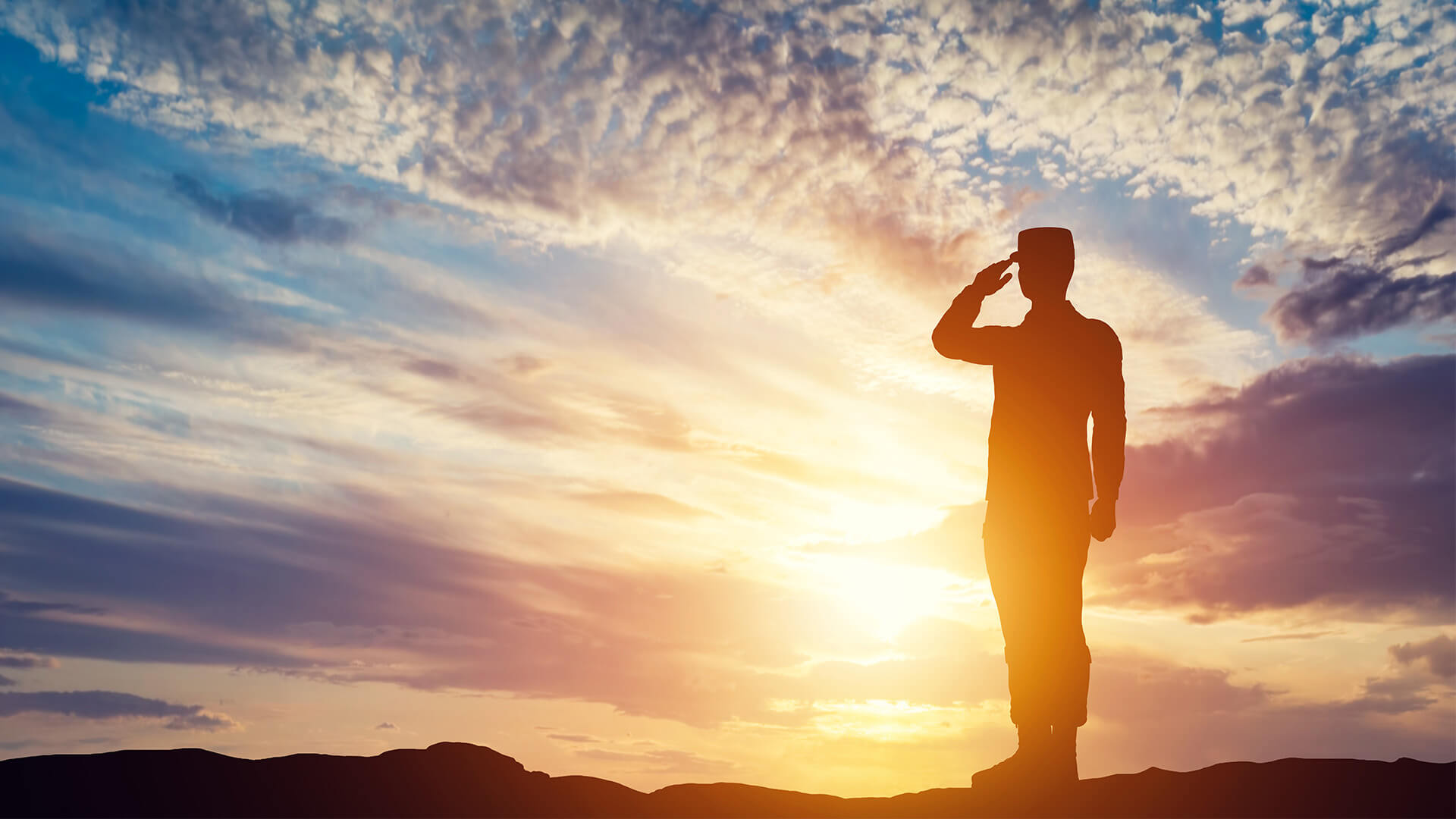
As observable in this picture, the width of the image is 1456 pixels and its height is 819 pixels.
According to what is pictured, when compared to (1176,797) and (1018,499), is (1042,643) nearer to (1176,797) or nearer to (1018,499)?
(1018,499)

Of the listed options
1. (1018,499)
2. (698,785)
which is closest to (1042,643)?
(1018,499)

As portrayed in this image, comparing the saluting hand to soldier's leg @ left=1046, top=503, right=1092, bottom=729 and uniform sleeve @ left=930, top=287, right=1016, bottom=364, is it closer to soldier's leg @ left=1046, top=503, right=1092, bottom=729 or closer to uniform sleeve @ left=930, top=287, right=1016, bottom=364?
uniform sleeve @ left=930, top=287, right=1016, bottom=364

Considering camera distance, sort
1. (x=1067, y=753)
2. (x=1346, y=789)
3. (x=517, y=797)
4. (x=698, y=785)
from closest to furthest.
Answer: (x=1067, y=753) → (x=1346, y=789) → (x=517, y=797) → (x=698, y=785)

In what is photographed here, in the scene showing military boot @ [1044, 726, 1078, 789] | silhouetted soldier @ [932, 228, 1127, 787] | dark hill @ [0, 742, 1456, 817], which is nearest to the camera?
military boot @ [1044, 726, 1078, 789]

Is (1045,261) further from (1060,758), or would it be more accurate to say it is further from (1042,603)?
(1060,758)

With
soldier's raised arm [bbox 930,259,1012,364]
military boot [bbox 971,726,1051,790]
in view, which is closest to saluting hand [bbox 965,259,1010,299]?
soldier's raised arm [bbox 930,259,1012,364]

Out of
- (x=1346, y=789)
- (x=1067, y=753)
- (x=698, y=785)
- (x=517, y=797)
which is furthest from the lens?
(x=698, y=785)

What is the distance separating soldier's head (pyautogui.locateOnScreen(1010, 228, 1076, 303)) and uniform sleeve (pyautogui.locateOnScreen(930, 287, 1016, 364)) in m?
0.56

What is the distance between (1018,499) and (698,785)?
5874mm

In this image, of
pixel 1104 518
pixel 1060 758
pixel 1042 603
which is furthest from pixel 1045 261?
pixel 1060 758

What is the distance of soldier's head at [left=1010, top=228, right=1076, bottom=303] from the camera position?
1161 cm

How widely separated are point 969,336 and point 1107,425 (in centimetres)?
190

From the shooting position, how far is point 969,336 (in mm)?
11625

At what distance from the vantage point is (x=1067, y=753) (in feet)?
35.9
